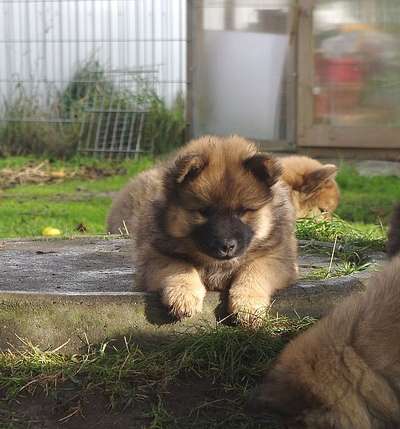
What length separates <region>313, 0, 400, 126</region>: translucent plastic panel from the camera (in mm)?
11383

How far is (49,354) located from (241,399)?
0.91 m

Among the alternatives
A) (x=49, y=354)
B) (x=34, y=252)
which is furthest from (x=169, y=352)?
(x=34, y=252)

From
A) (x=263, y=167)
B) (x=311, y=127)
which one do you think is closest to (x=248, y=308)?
(x=263, y=167)

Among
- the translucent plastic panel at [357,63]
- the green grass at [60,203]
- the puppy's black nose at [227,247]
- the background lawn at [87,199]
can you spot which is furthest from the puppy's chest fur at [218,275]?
the translucent plastic panel at [357,63]

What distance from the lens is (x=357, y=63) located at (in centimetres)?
1150

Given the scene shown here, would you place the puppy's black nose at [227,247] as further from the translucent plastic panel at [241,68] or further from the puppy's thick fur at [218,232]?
the translucent plastic panel at [241,68]

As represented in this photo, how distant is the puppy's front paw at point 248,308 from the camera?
164 inches

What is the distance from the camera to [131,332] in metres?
4.18

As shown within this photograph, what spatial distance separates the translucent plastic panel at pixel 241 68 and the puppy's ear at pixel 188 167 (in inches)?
300

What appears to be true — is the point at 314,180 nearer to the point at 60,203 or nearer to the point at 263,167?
the point at 60,203

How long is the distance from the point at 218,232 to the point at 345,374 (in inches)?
47.4

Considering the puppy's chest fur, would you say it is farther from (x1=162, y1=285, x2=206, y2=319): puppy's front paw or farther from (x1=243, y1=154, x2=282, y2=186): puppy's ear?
(x1=243, y1=154, x2=282, y2=186): puppy's ear

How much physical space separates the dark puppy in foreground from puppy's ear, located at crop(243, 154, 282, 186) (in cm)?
116

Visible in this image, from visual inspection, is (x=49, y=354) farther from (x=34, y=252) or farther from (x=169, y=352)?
(x=34, y=252)
